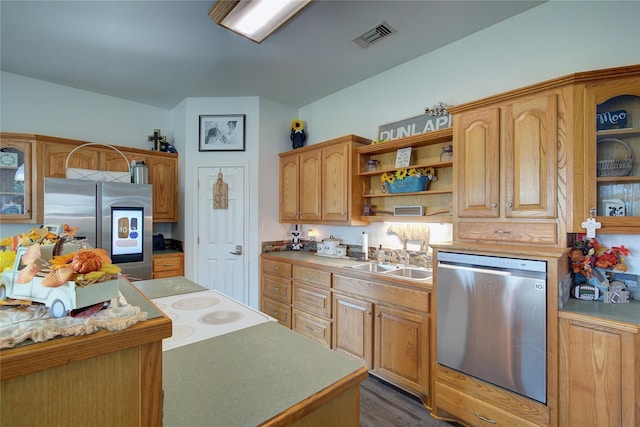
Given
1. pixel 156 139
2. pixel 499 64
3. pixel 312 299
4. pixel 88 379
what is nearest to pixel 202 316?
pixel 88 379

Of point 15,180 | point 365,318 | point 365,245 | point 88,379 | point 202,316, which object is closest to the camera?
point 88,379

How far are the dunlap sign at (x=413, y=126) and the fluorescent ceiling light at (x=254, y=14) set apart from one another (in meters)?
1.45

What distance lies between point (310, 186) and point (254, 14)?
1838mm

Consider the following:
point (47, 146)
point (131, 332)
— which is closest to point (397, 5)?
point (131, 332)

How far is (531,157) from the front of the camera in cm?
185

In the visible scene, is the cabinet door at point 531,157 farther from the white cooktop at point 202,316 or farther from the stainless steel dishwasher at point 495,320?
the white cooktop at point 202,316

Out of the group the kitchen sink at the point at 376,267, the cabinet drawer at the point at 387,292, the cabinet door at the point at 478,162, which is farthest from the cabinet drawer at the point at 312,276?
the cabinet door at the point at 478,162

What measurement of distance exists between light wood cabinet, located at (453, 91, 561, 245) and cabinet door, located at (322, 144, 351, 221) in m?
1.17

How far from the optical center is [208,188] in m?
3.74

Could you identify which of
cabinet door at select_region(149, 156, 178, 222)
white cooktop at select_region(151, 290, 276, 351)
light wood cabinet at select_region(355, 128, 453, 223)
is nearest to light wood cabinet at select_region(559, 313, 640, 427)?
light wood cabinet at select_region(355, 128, 453, 223)

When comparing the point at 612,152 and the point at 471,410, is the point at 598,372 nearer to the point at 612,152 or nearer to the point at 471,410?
the point at 471,410

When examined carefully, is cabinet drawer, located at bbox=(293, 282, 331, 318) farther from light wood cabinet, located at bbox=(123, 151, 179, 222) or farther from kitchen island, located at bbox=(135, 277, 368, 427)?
light wood cabinet, located at bbox=(123, 151, 179, 222)

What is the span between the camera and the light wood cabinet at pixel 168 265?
3.50 meters

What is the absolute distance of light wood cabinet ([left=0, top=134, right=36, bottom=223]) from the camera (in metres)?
2.90
